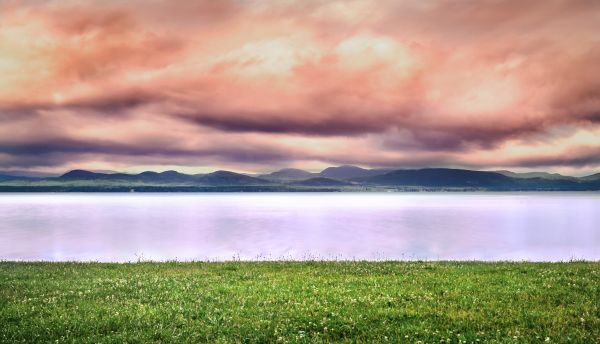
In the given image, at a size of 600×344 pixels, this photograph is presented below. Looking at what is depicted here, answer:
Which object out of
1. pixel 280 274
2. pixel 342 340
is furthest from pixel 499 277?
pixel 342 340

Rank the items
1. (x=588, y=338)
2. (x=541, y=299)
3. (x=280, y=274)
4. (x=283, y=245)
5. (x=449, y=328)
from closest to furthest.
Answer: (x=588, y=338) < (x=449, y=328) < (x=541, y=299) < (x=280, y=274) < (x=283, y=245)

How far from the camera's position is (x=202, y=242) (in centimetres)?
Result: 6850

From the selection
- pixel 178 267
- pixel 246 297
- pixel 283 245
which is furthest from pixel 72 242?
pixel 246 297

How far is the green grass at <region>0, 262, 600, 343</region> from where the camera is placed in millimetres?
13789

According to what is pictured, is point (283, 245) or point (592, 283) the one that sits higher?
point (592, 283)

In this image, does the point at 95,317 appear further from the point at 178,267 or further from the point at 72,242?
the point at 72,242

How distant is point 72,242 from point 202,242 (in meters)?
→ 18.3

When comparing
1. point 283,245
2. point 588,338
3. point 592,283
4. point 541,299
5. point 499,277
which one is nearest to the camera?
point 588,338

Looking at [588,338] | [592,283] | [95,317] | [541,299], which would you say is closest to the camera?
[588,338]

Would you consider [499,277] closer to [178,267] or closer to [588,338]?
[588,338]

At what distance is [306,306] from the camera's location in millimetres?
16734

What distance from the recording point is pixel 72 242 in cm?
6694

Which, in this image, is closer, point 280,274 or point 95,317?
point 95,317

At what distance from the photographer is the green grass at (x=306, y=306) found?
13.8 meters
